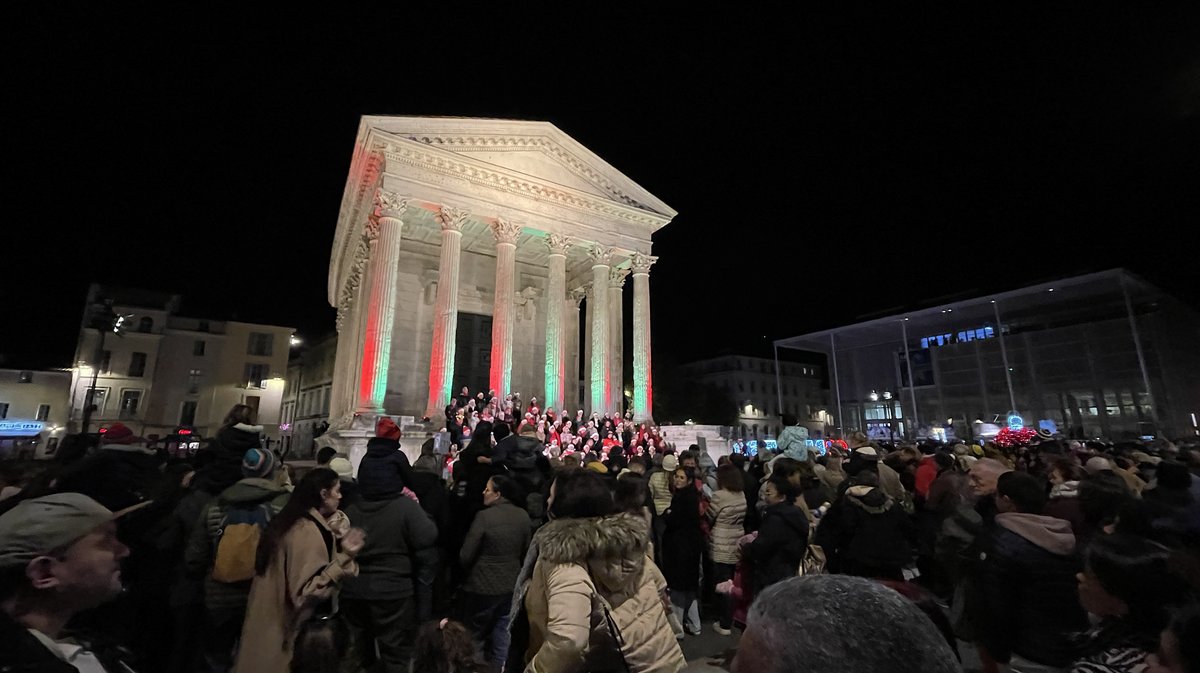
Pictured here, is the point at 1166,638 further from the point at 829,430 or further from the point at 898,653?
the point at 829,430

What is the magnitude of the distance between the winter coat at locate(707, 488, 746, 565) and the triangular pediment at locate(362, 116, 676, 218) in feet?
56.8

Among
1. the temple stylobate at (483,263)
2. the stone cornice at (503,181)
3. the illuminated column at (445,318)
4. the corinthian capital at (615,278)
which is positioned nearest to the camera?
the illuminated column at (445,318)

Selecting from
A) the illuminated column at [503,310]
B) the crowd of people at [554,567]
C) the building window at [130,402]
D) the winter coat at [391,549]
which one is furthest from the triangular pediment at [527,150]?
the building window at [130,402]

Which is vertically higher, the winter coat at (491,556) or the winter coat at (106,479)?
the winter coat at (106,479)

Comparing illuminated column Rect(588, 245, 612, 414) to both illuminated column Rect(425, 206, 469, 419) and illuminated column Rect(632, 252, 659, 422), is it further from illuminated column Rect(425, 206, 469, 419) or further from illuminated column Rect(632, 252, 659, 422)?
illuminated column Rect(425, 206, 469, 419)

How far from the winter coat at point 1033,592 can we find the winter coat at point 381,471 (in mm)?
4302

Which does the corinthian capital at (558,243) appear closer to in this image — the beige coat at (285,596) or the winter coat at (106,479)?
the winter coat at (106,479)

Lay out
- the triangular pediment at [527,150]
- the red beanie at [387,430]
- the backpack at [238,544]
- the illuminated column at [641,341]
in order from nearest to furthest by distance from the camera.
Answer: the backpack at [238,544] → the red beanie at [387,430] → the triangular pediment at [527,150] → the illuminated column at [641,341]

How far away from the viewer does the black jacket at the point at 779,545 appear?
13.6 feet

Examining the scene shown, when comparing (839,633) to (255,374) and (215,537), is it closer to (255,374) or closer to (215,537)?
(215,537)

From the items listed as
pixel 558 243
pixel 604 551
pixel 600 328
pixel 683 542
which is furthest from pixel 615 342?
pixel 604 551

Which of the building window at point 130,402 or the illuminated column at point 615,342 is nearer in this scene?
the illuminated column at point 615,342

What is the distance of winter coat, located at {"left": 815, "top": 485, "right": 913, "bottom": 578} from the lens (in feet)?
13.8

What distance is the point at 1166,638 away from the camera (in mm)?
1664
